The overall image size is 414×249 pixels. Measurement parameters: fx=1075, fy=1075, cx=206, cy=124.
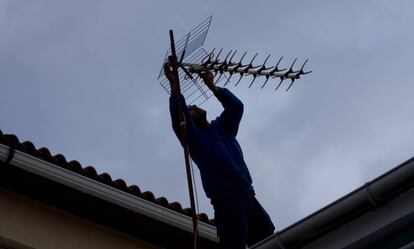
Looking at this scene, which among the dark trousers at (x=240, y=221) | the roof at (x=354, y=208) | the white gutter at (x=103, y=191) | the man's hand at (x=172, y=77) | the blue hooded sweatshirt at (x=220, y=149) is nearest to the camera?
the roof at (x=354, y=208)

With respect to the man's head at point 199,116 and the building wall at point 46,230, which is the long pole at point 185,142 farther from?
the building wall at point 46,230

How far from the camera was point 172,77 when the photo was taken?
329 inches

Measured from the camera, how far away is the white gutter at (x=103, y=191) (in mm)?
8711

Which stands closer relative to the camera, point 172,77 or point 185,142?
point 185,142

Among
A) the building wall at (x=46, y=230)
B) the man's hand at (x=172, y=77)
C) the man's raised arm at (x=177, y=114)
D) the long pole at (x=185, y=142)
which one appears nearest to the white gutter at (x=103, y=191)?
the building wall at (x=46, y=230)

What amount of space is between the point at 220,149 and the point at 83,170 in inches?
52.2

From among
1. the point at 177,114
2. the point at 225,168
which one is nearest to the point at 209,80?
the point at 177,114

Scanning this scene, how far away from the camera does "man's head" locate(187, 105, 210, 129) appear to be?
8.48m

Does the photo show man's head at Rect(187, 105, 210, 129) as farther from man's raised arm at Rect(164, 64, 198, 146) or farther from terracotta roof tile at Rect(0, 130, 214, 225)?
terracotta roof tile at Rect(0, 130, 214, 225)

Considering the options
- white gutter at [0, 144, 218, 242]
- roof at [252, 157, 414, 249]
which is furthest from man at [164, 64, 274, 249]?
roof at [252, 157, 414, 249]

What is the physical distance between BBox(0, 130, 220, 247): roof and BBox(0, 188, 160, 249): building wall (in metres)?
0.09

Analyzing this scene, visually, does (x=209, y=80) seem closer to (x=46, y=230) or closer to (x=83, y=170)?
(x=83, y=170)

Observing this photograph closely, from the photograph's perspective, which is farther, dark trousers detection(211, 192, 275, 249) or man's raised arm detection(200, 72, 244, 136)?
man's raised arm detection(200, 72, 244, 136)

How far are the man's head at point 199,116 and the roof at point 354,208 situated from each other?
6.93 ft
